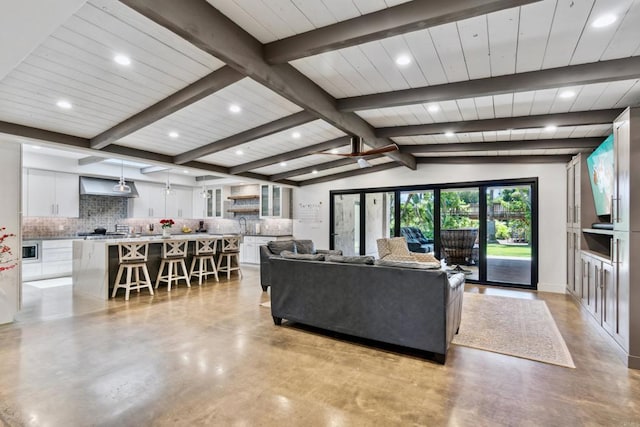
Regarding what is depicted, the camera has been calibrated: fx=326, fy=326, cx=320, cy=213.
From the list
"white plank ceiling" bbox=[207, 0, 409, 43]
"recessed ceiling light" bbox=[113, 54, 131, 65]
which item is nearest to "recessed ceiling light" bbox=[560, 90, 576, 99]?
"white plank ceiling" bbox=[207, 0, 409, 43]

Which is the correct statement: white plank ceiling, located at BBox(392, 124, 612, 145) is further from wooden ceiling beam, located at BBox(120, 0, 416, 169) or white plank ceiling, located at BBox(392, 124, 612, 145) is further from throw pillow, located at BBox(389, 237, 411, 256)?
wooden ceiling beam, located at BBox(120, 0, 416, 169)

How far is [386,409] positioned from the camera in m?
2.26

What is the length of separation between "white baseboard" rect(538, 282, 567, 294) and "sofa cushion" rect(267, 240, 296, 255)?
15.5ft

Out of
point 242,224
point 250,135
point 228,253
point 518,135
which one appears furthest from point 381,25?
point 242,224

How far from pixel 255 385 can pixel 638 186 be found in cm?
375

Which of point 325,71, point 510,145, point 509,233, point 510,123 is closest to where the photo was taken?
point 325,71

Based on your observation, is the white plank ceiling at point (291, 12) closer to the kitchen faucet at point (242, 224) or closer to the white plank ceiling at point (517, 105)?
the white plank ceiling at point (517, 105)

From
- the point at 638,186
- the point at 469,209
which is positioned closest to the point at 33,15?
the point at 638,186

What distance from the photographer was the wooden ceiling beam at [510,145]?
494cm

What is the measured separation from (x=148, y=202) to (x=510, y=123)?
349 inches

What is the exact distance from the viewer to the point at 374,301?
3299 millimetres

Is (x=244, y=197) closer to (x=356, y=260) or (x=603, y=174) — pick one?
(x=356, y=260)

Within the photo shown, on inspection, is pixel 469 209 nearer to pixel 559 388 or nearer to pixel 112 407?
pixel 559 388

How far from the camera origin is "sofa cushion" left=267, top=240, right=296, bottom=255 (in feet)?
18.9
